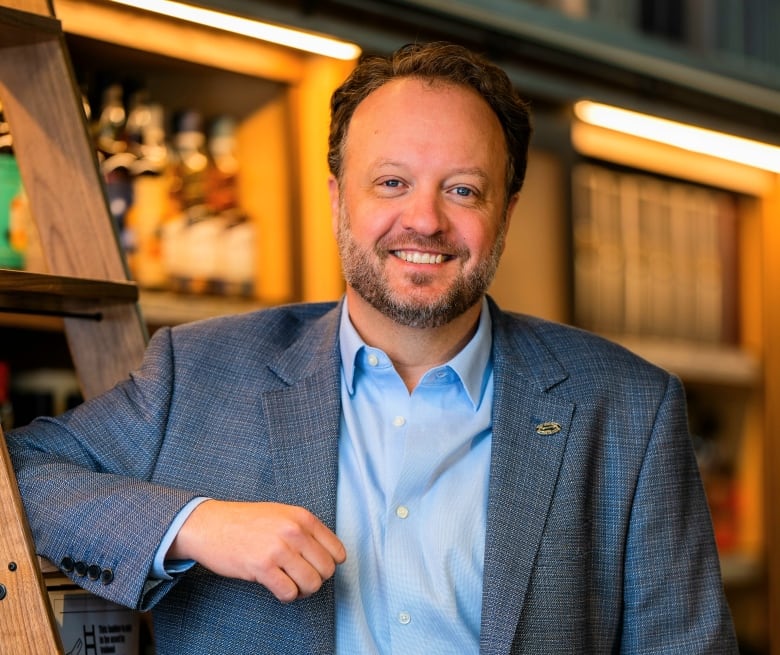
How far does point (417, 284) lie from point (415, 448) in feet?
0.64

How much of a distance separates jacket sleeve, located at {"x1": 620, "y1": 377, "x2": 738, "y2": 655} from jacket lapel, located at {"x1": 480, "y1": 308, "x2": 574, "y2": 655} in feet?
0.40

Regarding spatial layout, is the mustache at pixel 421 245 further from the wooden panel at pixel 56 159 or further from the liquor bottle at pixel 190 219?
the liquor bottle at pixel 190 219

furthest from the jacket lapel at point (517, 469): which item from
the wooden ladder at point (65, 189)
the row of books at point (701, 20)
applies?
the row of books at point (701, 20)

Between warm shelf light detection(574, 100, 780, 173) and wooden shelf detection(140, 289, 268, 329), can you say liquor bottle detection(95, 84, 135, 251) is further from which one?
warm shelf light detection(574, 100, 780, 173)

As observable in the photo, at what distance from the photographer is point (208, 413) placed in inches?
58.0

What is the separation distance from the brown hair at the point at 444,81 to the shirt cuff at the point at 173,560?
1.74 feet

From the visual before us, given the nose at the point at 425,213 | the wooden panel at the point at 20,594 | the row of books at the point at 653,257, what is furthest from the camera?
the row of books at the point at 653,257

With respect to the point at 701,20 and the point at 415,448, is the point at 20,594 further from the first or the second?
the point at 701,20

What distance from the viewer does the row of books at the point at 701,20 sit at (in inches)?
101

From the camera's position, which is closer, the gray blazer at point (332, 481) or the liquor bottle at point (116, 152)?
the gray blazer at point (332, 481)

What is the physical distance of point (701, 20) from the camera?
2787 millimetres

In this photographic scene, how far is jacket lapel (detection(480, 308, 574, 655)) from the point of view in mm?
1385

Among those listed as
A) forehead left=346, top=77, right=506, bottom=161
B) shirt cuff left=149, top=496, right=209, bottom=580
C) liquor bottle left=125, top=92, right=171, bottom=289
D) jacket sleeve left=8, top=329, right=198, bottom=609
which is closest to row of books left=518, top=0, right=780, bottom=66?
liquor bottle left=125, top=92, right=171, bottom=289

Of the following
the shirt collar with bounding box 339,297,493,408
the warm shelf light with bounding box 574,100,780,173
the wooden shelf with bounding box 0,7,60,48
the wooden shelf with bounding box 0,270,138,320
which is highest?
the warm shelf light with bounding box 574,100,780,173
